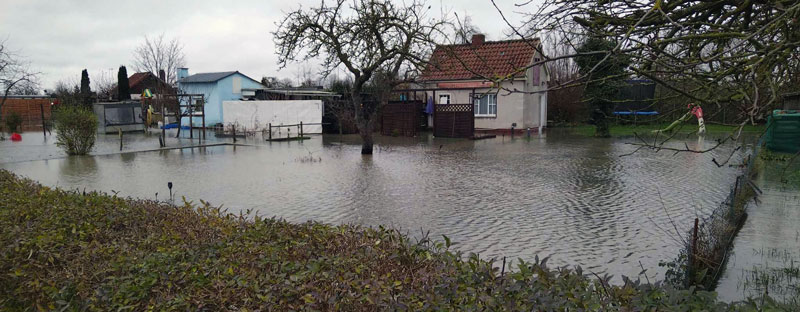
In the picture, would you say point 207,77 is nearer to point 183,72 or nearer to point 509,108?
point 183,72

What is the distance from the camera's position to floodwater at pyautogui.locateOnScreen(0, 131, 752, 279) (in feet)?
24.8

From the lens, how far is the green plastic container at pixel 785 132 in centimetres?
1680

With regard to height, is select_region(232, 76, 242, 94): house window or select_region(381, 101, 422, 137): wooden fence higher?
select_region(232, 76, 242, 94): house window

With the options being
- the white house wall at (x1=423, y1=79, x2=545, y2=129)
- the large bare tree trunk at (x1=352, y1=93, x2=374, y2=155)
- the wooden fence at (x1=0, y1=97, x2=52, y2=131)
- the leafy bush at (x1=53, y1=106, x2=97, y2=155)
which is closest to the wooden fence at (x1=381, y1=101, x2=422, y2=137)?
the white house wall at (x1=423, y1=79, x2=545, y2=129)

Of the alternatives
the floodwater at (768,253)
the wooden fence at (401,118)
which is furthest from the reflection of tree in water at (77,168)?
the wooden fence at (401,118)

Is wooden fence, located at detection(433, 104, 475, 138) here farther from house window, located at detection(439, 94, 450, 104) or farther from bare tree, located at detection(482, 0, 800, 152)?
bare tree, located at detection(482, 0, 800, 152)

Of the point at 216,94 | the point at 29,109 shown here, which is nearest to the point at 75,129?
the point at 216,94

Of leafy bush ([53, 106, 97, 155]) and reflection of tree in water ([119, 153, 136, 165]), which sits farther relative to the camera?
leafy bush ([53, 106, 97, 155])

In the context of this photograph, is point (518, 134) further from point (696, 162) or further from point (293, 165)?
point (293, 165)

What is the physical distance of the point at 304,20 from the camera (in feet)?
57.3

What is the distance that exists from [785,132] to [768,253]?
42.2 ft

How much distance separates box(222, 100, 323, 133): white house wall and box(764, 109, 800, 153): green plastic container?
20534 mm

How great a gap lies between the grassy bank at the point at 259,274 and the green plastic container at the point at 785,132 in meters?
16.4

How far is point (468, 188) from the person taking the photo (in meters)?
11.9
